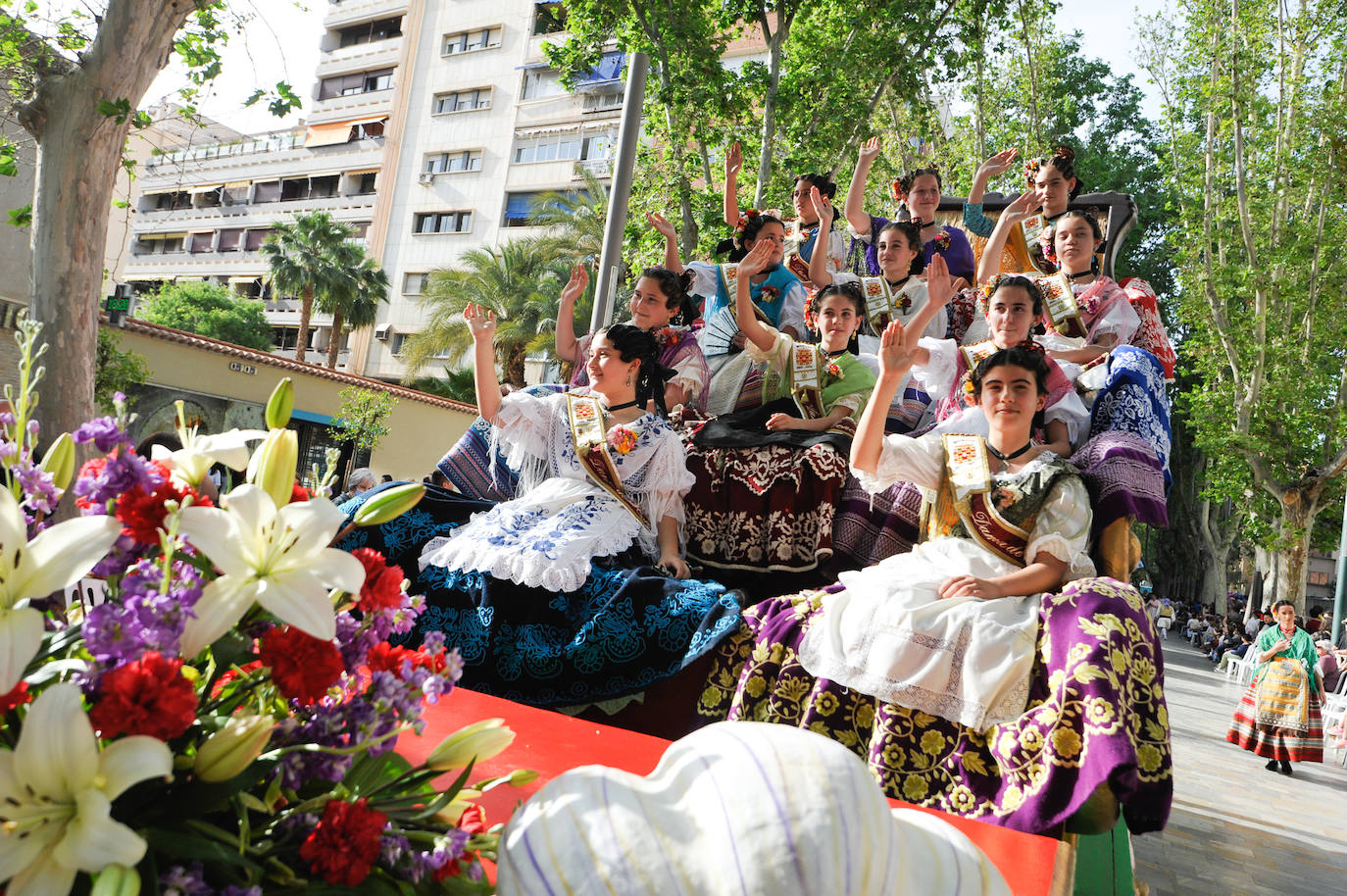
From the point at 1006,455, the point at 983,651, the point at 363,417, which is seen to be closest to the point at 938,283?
the point at 1006,455

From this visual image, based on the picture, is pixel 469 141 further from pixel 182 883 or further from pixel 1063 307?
pixel 182 883

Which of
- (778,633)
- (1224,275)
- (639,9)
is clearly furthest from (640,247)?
(1224,275)

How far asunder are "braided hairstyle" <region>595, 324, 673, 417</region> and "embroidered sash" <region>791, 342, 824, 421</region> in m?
0.66

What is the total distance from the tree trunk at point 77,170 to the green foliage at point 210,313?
36.5 m

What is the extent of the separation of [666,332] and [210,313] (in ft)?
130

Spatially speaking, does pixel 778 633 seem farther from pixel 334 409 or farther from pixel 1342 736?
pixel 334 409

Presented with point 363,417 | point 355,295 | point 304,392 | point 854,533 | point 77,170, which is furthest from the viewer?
point 355,295

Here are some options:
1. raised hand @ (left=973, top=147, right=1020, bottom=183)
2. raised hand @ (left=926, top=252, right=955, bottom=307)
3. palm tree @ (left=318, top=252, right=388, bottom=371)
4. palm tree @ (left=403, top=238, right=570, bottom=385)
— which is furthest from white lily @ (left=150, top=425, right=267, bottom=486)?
palm tree @ (left=318, top=252, right=388, bottom=371)

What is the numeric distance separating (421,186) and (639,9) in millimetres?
30260

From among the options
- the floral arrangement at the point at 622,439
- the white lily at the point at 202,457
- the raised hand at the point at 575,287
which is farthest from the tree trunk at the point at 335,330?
the white lily at the point at 202,457

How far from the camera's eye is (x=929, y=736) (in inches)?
123

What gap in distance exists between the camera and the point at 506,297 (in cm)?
2844

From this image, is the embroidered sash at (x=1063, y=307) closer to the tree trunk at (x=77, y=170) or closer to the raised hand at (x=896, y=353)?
the raised hand at (x=896, y=353)

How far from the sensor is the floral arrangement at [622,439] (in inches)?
173
